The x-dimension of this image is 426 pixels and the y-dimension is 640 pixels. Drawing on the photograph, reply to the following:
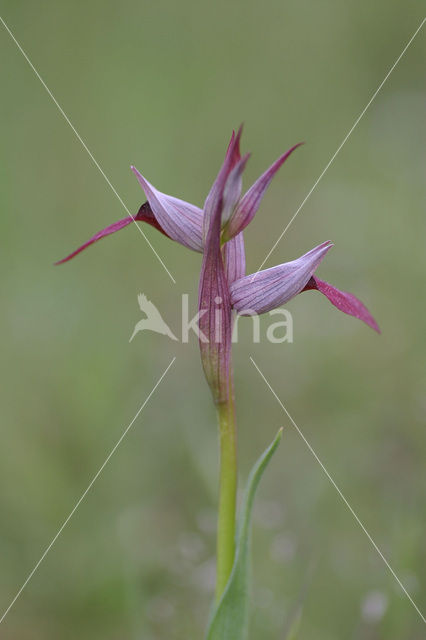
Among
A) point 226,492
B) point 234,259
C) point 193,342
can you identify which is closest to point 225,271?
point 234,259

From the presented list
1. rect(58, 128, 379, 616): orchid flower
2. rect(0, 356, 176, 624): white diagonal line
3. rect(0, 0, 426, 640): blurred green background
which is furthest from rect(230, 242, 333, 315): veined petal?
rect(0, 356, 176, 624): white diagonal line

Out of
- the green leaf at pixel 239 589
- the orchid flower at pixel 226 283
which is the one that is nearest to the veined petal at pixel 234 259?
the orchid flower at pixel 226 283

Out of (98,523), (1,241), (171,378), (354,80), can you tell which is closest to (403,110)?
(354,80)

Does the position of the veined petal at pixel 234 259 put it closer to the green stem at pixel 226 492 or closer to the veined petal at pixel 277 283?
the veined petal at pixel 277 283

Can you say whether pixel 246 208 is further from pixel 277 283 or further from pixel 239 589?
pixel 239 589

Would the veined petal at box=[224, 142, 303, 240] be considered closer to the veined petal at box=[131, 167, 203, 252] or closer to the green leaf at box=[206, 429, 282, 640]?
the veined petal at box=[131, 167, 203, 252]

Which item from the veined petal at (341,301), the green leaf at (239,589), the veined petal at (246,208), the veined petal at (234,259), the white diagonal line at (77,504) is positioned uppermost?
the veined petal at (246,208)
